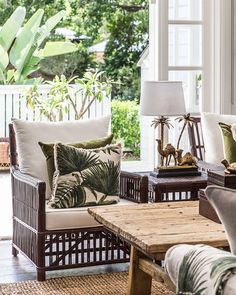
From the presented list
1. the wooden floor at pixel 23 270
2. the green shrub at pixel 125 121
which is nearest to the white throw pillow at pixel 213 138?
the wooden floor at pixel 23 270

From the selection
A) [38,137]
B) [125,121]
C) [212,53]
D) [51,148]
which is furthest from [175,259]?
[125,121]

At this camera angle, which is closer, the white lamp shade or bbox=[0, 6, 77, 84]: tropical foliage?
the white lamp shade

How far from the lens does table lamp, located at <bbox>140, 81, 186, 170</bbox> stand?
4492mm

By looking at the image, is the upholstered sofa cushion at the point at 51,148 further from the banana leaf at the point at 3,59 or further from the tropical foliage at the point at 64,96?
the banana leaf at the point at 3,59

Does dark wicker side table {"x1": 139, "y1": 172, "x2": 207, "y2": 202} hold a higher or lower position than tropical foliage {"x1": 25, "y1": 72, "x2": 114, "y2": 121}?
lower

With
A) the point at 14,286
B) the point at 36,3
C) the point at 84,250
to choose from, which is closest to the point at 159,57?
the point at 84,250

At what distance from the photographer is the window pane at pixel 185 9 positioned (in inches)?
224

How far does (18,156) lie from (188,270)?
2574 millimetres

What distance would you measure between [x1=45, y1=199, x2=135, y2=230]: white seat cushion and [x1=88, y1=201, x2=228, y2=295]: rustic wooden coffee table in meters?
0.52

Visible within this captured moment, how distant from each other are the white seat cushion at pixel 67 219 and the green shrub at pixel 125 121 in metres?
5.85

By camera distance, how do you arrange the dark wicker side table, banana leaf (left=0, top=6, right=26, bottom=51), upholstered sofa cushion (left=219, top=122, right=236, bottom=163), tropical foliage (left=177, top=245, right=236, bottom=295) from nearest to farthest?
tropical foliage (left=177, top=245, right=236, bottom=295)
the dark wicker side table
upholstered sofa cushion (left=219, top=122, right=236, bottom=163)
banana leaf (left=0, top=6, right=26, bottom=51)

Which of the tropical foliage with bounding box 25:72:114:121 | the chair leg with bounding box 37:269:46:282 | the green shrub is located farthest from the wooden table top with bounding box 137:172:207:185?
the green shrub

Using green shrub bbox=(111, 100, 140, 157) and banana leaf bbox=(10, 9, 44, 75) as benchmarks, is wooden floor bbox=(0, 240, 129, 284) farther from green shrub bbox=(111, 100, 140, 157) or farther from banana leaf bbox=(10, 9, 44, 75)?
green shrub bbox=(111, 100, 140, 157)

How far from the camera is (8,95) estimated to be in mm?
8508
